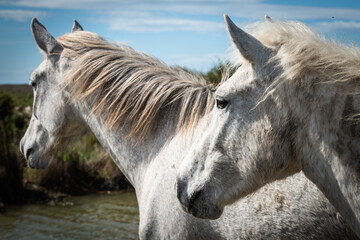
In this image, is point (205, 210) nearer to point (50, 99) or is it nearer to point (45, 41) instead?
point (50, 99)

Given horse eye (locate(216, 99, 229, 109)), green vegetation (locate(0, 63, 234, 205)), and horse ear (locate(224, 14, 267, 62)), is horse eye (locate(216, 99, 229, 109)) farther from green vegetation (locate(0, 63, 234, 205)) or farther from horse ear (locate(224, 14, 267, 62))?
green vegetation (locate(0, 63, 234, 205))

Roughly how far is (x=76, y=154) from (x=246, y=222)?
278 inches

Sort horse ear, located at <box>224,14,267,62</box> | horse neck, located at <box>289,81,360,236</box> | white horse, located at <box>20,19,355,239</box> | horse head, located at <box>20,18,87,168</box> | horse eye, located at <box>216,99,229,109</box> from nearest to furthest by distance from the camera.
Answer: horse neck, located at <box>289,81,360,236</box>
horse ear, located at <box>224,14,267,62</box>
horse eye, located at <box>216,99,229,109</box>
white horse, located at <box>20,19,355,239</box>
horse head, located at <box>20,18,87,168</box>

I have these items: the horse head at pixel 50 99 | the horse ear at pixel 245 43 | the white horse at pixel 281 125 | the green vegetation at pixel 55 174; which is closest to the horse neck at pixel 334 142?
the white horse at pixel 281 125

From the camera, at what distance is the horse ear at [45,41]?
11.3ft

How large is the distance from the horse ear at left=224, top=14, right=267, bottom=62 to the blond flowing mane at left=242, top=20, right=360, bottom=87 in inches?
3.0

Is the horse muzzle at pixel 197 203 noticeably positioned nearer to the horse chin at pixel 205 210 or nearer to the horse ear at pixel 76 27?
the horse chin at pixel 205 210

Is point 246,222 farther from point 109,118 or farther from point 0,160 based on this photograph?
point 0,160

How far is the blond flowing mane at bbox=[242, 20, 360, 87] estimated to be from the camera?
185 cm

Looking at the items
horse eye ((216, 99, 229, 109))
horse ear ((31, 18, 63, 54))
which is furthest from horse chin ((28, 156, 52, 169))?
horse eye ((216, 99, 229, 109))

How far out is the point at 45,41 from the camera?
3.47 m

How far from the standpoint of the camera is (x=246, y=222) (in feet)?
8.22

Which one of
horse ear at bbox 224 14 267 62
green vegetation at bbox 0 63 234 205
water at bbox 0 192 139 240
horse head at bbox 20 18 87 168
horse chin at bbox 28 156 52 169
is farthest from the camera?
green vegetation at bbox 0 63 234 205

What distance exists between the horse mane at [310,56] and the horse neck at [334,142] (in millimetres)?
83
